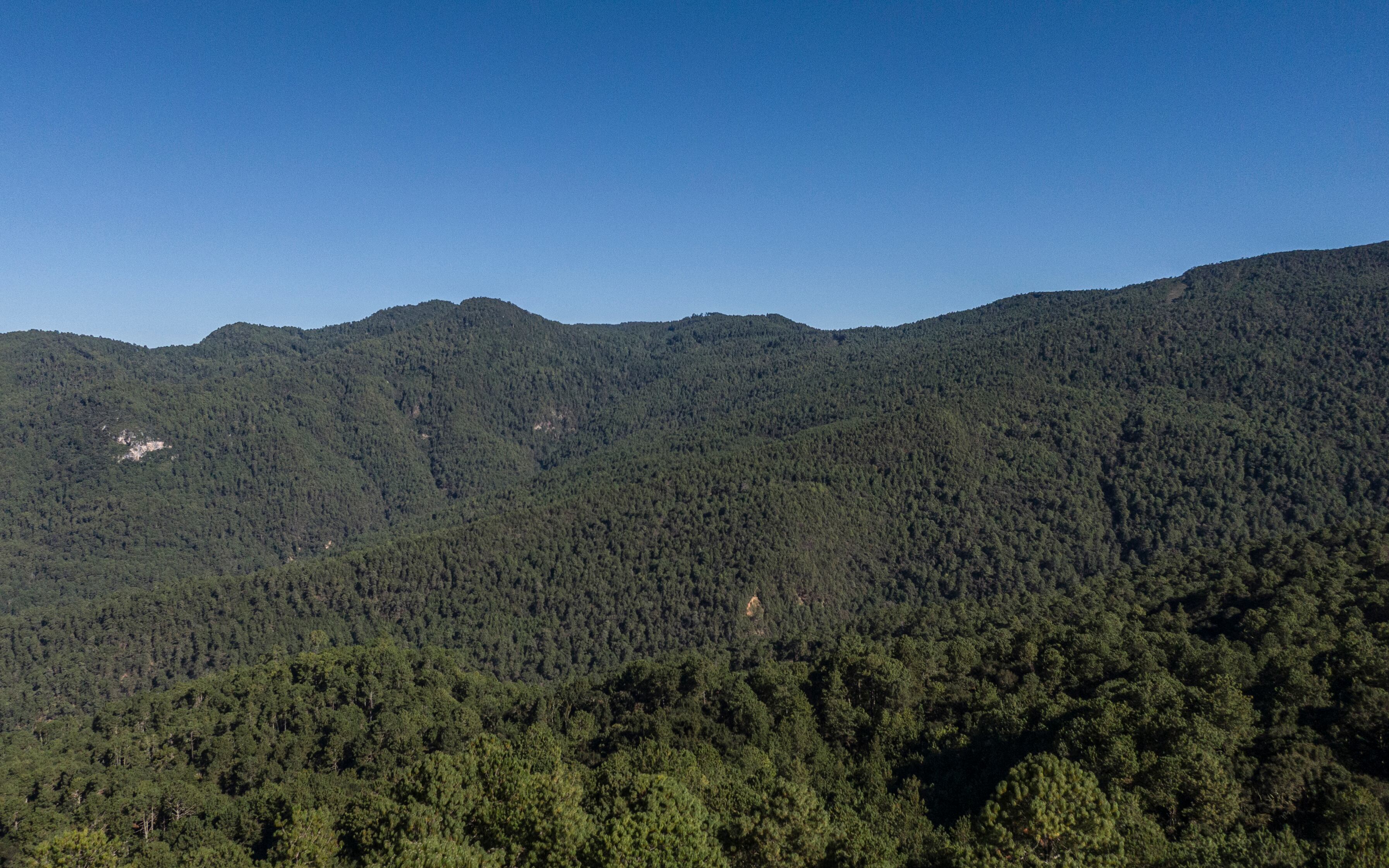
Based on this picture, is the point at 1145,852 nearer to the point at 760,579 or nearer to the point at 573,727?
the point at 573,727

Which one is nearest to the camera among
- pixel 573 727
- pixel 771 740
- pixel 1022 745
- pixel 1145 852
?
pixel 1145 852

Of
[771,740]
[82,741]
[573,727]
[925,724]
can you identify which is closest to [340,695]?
[82,741]

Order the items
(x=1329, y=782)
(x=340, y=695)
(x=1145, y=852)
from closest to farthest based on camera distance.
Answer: (x=1145, y=852), (x=1329, y=782), (x=340, y=695)

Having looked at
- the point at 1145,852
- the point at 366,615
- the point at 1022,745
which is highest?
the point at 1145,852

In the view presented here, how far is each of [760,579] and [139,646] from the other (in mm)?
136042

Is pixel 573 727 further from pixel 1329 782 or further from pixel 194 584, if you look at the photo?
pixel 194 584

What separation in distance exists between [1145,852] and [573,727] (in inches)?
2315

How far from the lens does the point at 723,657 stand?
134 meters

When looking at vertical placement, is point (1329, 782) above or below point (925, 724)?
above

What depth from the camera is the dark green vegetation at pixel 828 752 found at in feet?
137

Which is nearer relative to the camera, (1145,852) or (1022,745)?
(1145,852)

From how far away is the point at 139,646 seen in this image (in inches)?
6836

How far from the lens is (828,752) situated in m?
72.1

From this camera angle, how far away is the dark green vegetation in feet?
137
